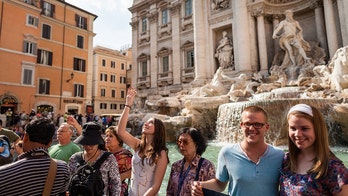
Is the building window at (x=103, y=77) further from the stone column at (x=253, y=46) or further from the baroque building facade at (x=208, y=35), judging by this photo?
the stone column at (x=253, y=46)

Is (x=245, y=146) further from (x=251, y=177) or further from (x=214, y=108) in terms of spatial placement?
(x=214, y=108)

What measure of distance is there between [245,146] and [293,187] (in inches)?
→ 14.8

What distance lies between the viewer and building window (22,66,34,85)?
64.1 ft

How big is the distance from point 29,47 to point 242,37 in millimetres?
17694

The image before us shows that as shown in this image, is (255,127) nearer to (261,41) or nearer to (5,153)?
(5,153)

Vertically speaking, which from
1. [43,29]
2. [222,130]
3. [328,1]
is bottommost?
[222,130]

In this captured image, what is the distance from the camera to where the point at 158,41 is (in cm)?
2178

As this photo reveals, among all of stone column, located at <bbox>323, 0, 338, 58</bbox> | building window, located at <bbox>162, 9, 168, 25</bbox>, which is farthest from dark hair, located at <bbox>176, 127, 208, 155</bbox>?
building window, located at <bbox>162, 9, 168, 25</bbox>

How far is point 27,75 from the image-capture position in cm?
1978

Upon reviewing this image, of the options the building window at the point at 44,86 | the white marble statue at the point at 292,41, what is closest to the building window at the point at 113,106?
the building window at the point at 44,86

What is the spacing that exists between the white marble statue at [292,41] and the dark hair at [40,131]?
44.1 feet

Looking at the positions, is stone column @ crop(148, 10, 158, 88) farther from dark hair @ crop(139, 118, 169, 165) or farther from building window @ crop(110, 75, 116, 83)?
dark hair @ crop(139, 118, 169, 165)

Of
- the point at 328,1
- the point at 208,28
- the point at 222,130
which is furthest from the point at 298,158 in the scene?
the point at 208,28

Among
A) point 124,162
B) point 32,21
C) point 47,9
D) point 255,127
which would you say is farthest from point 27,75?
point 255,127
